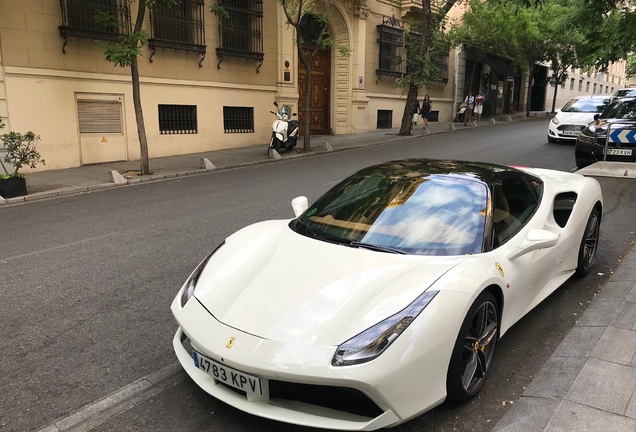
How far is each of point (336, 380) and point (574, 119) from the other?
1659cm

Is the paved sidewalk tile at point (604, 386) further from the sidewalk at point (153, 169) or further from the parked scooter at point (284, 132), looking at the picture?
the parked scooter at point (284, 132)

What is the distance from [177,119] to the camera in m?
16.2

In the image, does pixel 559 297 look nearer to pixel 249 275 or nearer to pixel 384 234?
pixel 384 234

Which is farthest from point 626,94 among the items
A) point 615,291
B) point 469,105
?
point 615,291

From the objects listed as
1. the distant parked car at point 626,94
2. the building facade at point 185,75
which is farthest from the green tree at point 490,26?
the distant parked car at point 626,94

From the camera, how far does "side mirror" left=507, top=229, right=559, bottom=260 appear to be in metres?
3.48

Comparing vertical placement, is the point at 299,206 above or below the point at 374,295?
above

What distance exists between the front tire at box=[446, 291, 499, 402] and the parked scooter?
12.9 metres

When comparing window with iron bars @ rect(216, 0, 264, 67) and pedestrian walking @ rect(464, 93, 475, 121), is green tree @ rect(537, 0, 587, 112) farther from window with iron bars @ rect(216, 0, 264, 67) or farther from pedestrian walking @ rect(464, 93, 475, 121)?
window with iron bars @ rect(216, 0, 264, 67)

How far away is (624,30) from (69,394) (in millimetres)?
12905

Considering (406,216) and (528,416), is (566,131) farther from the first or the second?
(528,416)

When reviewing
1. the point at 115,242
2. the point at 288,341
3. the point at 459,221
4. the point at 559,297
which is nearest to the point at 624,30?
the point at 559,297

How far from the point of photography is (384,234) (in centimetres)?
345

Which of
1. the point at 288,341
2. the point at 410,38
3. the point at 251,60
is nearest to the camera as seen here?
the point at 288,341
